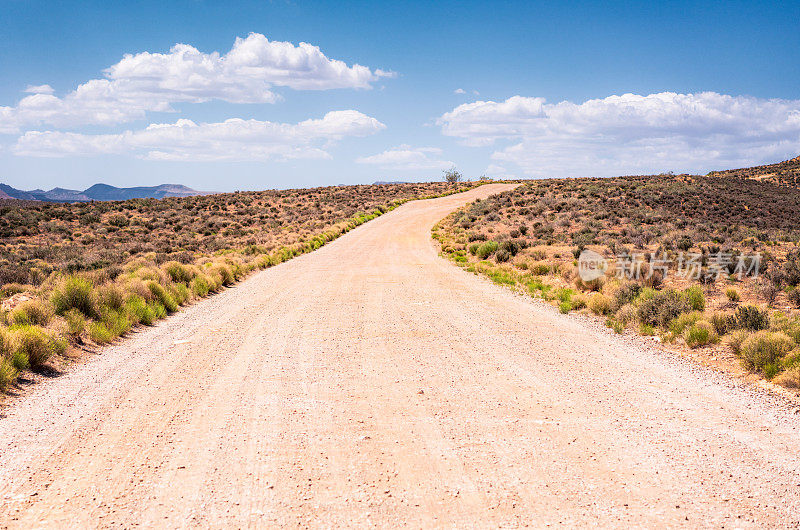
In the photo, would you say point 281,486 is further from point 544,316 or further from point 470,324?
point 544,316

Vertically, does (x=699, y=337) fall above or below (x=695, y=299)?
below

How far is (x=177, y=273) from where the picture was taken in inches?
607

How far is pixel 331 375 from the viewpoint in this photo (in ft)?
24.2

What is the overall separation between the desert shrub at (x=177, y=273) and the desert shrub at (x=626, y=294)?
12639mm

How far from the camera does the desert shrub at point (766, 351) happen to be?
732 centimetres

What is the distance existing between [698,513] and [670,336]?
6.33 metres

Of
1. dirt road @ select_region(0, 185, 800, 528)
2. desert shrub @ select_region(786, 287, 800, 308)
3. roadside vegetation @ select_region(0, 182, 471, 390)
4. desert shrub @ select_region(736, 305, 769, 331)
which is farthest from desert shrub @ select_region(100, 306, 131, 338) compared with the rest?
desert shrub @ select_region(786, 287, 800, 308)

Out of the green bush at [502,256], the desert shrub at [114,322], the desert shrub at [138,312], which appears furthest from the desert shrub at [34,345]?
the green bush at [502,256]

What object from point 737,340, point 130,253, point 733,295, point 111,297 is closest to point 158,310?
point 111,297

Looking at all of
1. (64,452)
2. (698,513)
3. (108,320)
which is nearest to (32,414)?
(64,452)

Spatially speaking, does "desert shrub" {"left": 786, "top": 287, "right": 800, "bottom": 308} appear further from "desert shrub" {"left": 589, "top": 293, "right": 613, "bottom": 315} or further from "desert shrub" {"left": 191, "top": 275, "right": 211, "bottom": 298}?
"desert shrub" {"left": 191, "top": 275, "right": 211, "bottom": 298}

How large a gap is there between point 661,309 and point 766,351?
10.2 ft

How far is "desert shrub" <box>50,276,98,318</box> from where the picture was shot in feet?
32.0

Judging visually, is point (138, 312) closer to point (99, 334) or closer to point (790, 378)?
point (99, 334)
